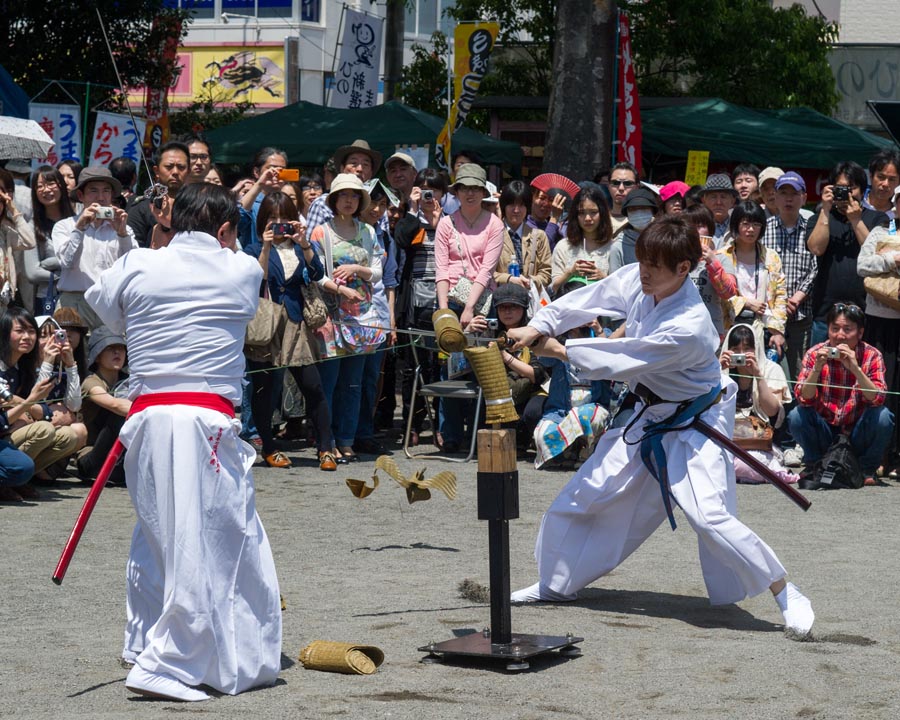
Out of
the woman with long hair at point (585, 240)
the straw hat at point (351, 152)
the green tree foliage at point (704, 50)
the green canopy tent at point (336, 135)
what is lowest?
the woman with long hair at point (585, 240)

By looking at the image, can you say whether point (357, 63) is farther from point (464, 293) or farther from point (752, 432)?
point (752, 432)

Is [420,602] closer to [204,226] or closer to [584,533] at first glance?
[584,533]

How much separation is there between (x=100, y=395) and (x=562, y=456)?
3212 mm

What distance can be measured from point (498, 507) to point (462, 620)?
78 centimetres

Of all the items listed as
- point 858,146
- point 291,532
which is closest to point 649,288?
point 291,532

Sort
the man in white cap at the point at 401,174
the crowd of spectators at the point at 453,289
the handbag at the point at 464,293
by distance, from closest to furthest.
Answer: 1. the crowd of spectators at the point at 453,289
2. the handbag at the point at 464,293
3. the man in white cap at the point at 401,174

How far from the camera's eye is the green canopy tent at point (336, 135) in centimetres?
1491

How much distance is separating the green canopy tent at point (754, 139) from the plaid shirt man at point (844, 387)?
255 inches

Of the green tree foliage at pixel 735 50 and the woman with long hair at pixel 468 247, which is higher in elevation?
the green tree foliage at pixel 735 50

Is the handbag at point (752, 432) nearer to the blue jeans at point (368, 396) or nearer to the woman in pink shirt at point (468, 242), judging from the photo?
the woman in pink shirt at point (468, 242)

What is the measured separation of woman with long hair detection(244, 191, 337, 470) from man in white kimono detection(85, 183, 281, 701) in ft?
14.0

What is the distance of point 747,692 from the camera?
4.44 m

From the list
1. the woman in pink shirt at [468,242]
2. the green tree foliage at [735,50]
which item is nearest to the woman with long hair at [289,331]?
the woman in pink shirt at [468,242]

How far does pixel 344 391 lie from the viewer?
9.45 meters
